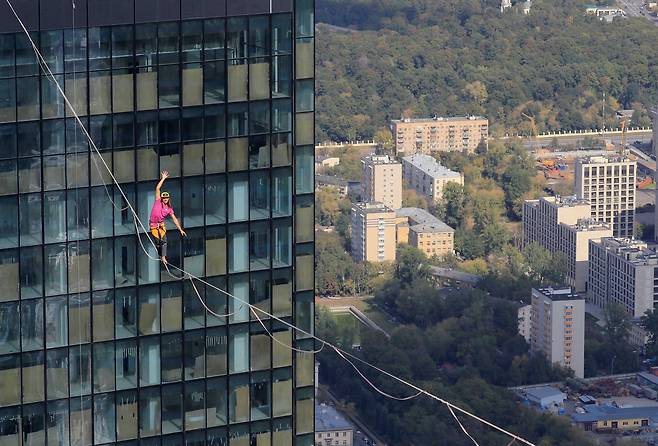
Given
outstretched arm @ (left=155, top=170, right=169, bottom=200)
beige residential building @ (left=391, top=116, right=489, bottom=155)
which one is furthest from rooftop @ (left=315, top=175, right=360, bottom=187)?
outstretched arm @ (left=155, top=170, right=169, bottom=200)

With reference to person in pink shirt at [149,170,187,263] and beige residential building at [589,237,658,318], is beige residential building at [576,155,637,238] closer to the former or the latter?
beige residential building at [589,237,658,318]

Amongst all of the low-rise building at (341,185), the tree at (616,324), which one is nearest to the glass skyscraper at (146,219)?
the tree at (616,324)

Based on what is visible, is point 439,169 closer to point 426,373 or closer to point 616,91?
point 616,91

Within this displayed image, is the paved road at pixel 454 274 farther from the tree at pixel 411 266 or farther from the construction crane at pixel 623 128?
the construction crane at pixel 623 128

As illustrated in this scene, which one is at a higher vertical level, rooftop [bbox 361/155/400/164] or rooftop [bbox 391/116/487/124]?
rooftop [bbox 391/116/487/124]

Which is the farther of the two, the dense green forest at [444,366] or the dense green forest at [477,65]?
the dense green forest at [477,65]

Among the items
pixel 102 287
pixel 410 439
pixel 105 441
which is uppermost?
pixel 102 287

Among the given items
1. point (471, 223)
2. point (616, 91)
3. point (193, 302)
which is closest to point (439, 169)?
point (471, 223)
